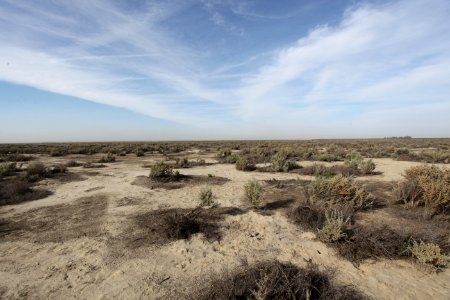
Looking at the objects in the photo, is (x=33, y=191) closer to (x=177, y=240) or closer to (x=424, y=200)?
(x=177, y=240)

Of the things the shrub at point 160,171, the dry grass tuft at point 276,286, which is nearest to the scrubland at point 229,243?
the dry grass tuft at point 276,286

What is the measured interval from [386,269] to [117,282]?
4314 millimetres

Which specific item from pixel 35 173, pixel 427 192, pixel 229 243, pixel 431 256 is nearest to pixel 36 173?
pixel 35 173

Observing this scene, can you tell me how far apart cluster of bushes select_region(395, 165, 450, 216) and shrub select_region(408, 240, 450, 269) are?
2.70 meters

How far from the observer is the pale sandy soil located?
13.4 feet

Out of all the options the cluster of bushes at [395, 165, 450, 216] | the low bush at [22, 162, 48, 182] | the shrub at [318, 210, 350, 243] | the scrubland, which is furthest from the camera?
the low bush at [22, 162, 48, 182]

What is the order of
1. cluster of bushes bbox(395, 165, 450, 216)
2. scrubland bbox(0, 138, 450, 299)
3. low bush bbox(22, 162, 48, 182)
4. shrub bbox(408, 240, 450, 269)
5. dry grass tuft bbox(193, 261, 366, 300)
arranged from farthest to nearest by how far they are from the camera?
low bush bbox(22, 162, 48, 182) → cluster of bushes bbox(395, 165, 450, 216) → shrub bbox(408, 240, 450, 269) → scrubland bbox(0, 138, 450, 299) → dry grass tuft bbox(193, 261, 366, 300)

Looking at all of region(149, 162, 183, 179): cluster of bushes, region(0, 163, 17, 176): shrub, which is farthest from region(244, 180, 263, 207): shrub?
region(0, 163, 17, 176): shrub

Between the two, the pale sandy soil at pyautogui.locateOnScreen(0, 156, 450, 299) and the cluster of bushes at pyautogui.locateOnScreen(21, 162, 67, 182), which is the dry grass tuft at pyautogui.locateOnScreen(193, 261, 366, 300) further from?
the cluster of bushes at pyautogui.locateOnScreen(21, 162, 67, 182)

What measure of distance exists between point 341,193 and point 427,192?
207 cm

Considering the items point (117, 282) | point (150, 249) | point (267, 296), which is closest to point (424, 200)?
point (267, 296)

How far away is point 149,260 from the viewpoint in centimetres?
495

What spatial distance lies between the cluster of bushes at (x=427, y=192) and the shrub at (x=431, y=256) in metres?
2.70

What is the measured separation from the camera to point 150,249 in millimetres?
5375
